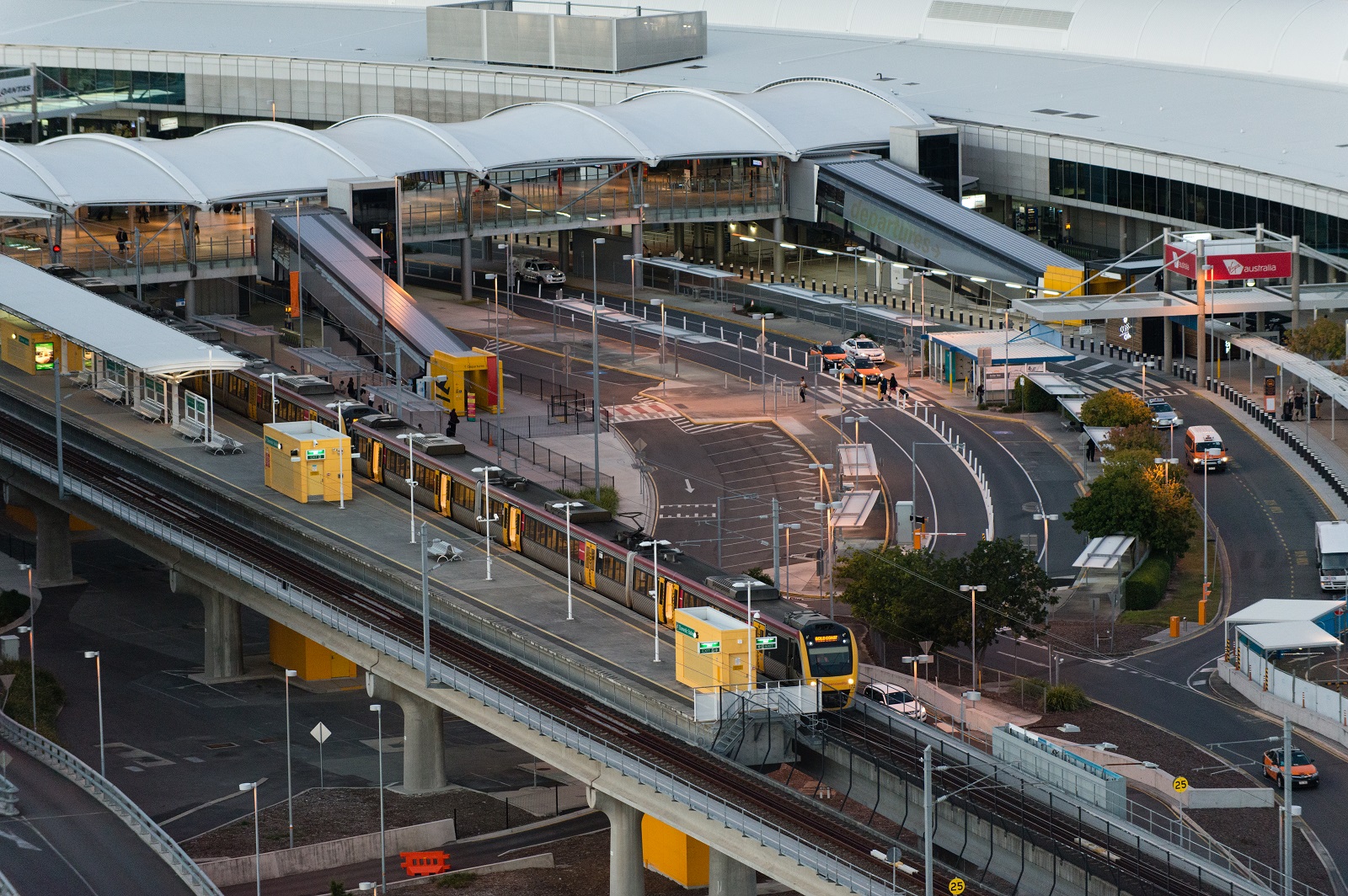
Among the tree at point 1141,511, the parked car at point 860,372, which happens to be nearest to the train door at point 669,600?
the tree at point 1141,511

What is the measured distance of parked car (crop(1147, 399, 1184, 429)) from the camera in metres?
128

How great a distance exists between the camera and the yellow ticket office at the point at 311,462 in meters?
103

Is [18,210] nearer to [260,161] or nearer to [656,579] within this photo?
[260,161]

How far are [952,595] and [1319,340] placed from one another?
45911mm

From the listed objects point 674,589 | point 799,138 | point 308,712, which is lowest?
point 308,712

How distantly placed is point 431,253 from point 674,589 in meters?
101

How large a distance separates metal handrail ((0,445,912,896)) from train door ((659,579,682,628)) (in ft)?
24.7

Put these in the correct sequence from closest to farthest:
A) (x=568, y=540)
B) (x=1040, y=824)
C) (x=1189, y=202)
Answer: (x=1040, y=824), (x=568, y=540), (x=1189, y=202)

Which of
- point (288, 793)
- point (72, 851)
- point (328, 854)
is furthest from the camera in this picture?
point (288, 793)

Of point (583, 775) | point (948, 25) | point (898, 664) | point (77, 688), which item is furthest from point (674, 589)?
point (948, 25)

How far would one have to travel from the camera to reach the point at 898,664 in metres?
99.6

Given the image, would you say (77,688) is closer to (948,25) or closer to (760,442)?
(760,442)

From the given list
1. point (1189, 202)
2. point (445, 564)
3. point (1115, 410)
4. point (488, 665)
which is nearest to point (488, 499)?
point (445, 564)

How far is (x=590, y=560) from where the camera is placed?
301 feet
